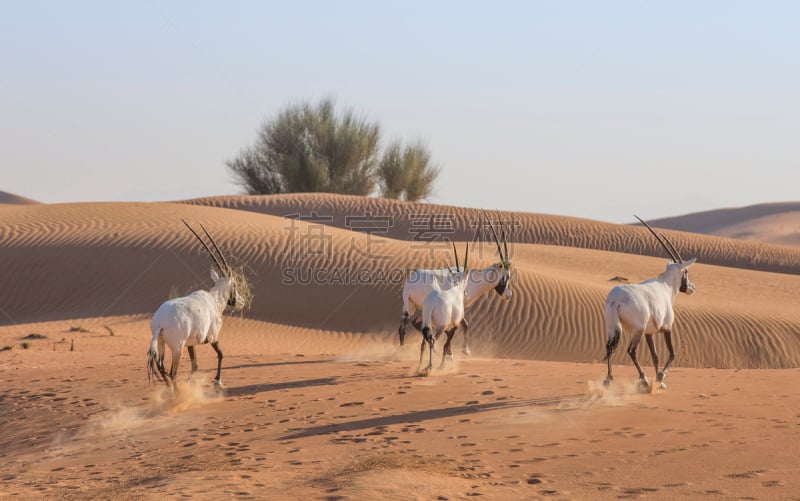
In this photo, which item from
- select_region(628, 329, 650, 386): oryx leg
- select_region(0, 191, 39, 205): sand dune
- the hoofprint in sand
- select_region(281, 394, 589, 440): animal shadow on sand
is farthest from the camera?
select_region(0, 191, 39, 205): sand dune

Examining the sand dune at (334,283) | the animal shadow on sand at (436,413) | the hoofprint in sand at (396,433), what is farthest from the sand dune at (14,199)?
the animal shadow on sand at (436,413)

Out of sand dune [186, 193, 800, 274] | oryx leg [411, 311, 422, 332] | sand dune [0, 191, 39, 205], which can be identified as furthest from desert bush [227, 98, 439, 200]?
sand dune [0, 191, 39, 205]

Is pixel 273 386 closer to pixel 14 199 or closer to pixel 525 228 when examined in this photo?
pixel 525 228

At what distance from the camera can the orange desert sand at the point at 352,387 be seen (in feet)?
22.4

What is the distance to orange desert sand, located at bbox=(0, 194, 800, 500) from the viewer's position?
684cm

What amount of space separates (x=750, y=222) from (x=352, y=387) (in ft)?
247

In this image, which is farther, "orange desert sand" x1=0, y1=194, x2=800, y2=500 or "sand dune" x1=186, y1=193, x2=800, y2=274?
"sand dune" x1=186, y1=193, x2=800, y2=274

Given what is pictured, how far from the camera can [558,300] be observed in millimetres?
20000

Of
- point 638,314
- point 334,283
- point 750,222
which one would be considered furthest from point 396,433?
point 750,222

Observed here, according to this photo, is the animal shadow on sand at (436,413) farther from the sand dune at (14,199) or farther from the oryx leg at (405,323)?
the sand dune at (14,199)

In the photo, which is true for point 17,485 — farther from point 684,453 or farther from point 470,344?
point 470,344

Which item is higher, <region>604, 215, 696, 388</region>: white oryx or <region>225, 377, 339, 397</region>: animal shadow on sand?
<region>604, 215, 696, 388</region>: white oryx

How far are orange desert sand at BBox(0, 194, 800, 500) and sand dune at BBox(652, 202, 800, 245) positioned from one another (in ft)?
153

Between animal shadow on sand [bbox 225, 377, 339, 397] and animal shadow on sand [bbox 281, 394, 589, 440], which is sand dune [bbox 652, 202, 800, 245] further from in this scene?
animal shadow on sand [bbox 281, 394, 589, 440]
